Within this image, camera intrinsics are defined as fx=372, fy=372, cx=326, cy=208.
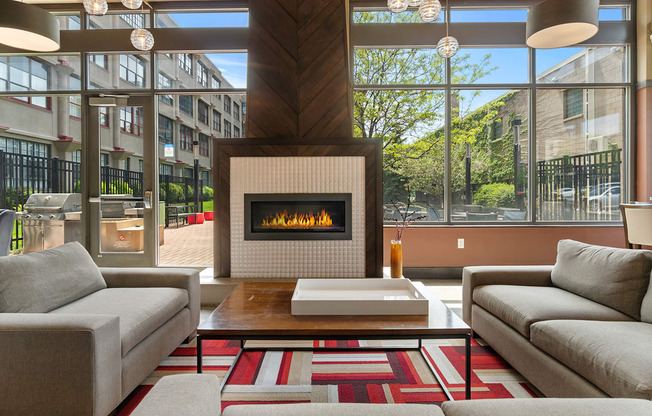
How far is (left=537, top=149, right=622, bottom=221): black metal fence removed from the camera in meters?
4.73

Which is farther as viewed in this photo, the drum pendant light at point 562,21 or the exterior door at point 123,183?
the exterior door at point 123,183

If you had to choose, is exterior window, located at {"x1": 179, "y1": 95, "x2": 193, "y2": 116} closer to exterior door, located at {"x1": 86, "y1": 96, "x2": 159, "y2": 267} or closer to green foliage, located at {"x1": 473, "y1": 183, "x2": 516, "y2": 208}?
exterior door, located at {"x1": 86, "y1": 96, "x2": 159, "y2": 267}

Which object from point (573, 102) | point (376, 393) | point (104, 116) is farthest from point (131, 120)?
point (573, 102)

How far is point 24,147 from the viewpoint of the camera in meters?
4.94

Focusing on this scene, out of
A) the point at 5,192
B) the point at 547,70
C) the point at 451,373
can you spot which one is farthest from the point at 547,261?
the point at 5,192

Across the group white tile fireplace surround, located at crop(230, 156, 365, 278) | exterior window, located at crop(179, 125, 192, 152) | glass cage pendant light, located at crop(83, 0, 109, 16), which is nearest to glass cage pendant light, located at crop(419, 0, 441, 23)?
white tile fireplace surround, located at crop(230, 156, 365, 278)

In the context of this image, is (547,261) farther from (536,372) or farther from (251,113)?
(251,113)

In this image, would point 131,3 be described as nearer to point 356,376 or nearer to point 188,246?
point 356,376

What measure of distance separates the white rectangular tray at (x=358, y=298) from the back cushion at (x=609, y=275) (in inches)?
38.3

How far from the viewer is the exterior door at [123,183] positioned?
4680 mm

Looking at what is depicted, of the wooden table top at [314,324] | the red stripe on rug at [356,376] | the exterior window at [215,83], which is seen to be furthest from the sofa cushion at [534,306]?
the exterior window at [215,83]

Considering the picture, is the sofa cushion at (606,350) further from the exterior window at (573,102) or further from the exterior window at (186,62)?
the exterior window at (186,62)

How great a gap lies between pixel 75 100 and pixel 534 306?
5.56 metres

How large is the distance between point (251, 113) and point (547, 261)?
3967 millimetres
